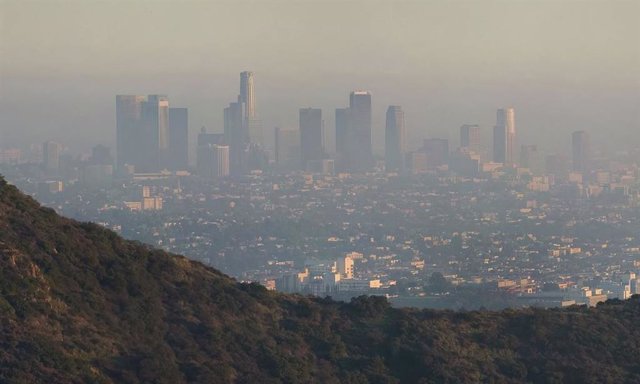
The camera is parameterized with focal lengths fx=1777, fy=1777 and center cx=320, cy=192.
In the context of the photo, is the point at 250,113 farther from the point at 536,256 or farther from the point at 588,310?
the point at 588,310

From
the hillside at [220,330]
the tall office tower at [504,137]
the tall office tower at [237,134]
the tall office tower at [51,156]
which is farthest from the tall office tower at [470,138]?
the hillside at [220,330]

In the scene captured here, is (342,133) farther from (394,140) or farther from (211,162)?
(211,162)

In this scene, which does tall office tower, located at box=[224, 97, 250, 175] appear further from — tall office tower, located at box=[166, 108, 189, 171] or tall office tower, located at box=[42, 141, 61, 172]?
tall office tower, located at box=[42, 141, 61, 172]

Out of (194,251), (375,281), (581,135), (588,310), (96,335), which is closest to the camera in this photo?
(96,335)

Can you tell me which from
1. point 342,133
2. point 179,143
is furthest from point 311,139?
point 179,143

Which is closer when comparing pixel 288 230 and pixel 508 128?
pixel 288 230

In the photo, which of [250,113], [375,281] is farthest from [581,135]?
[375,281]

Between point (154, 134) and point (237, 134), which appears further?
point (237, 134)
